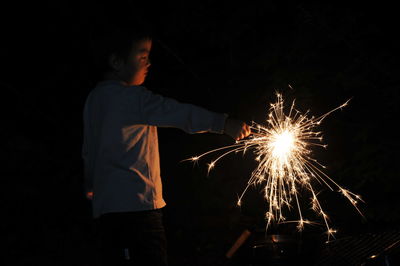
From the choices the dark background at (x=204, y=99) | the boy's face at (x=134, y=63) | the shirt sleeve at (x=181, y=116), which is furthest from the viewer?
the dark background at (x=204, y=99)

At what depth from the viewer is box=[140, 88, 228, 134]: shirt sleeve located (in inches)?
89.3

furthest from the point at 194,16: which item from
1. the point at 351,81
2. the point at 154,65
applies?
A: the point at 351,81

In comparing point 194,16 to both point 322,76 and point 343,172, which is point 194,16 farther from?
point 343,172

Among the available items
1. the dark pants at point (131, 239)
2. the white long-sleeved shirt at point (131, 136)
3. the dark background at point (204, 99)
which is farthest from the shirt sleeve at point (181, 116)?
the dark background at point (204, 99)

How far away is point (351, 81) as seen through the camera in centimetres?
359

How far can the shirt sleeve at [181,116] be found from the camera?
7.44ft

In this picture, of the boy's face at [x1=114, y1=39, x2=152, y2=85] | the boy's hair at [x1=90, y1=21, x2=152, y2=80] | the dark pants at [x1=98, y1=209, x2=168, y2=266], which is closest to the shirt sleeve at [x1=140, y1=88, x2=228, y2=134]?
the boy's face at [x1=114, y1=39, x2=152, y2=85]

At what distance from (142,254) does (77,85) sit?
12.6ft

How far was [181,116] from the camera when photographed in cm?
226

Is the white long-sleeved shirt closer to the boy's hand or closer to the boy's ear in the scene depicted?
the boy's hand

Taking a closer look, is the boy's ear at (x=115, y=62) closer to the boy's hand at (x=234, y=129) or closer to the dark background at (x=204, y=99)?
the dark background at (x=204, y=99)

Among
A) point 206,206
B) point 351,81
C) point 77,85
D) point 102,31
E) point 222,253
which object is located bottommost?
point 222,253

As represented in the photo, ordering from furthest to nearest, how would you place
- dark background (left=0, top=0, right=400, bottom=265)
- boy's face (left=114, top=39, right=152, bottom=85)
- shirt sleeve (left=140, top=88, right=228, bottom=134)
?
dark background (left=0, top=0, right=400, bottom=265) < boy's face (left=114, top=39, right=152, bottom=85) < shirt sleeve (left=140, top=88, right=228, bottom=134)

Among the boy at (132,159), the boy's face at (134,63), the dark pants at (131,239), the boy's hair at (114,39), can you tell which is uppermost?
the boy's hair at (114,39)
